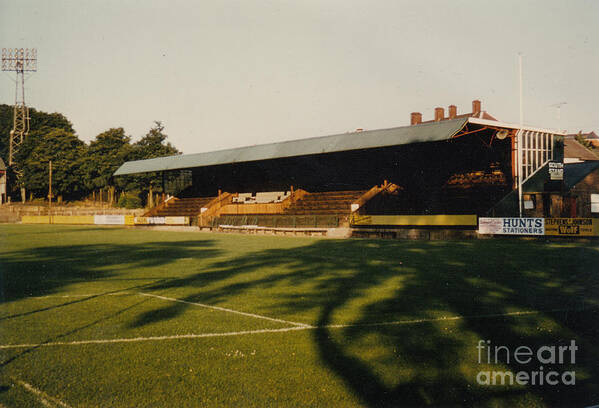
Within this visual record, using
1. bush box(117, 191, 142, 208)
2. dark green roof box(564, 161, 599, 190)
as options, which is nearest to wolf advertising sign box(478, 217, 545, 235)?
dark green roof box(564, 161, 599, 190)

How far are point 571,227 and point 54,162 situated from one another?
252 ft

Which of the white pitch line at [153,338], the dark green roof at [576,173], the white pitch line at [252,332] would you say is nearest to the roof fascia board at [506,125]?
the dark green roof at [576,173]

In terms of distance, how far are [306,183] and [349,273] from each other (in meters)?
33.5

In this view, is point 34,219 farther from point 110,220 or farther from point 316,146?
point 316,146

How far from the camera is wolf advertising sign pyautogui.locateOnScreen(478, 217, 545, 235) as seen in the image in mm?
27422

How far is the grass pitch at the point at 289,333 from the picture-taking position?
5570mm

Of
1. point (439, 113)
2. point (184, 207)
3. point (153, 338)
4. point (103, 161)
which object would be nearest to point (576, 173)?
point (439, 113)

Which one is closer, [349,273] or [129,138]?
[349,273]

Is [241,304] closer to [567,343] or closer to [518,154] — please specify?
[567,343]

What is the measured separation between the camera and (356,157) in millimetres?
43062

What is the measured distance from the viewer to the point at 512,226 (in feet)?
92.0

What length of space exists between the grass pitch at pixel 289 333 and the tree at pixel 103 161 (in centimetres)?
6876

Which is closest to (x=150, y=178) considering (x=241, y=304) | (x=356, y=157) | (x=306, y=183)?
(x=306, y=183)

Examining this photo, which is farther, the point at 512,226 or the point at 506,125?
the point at 506,125
